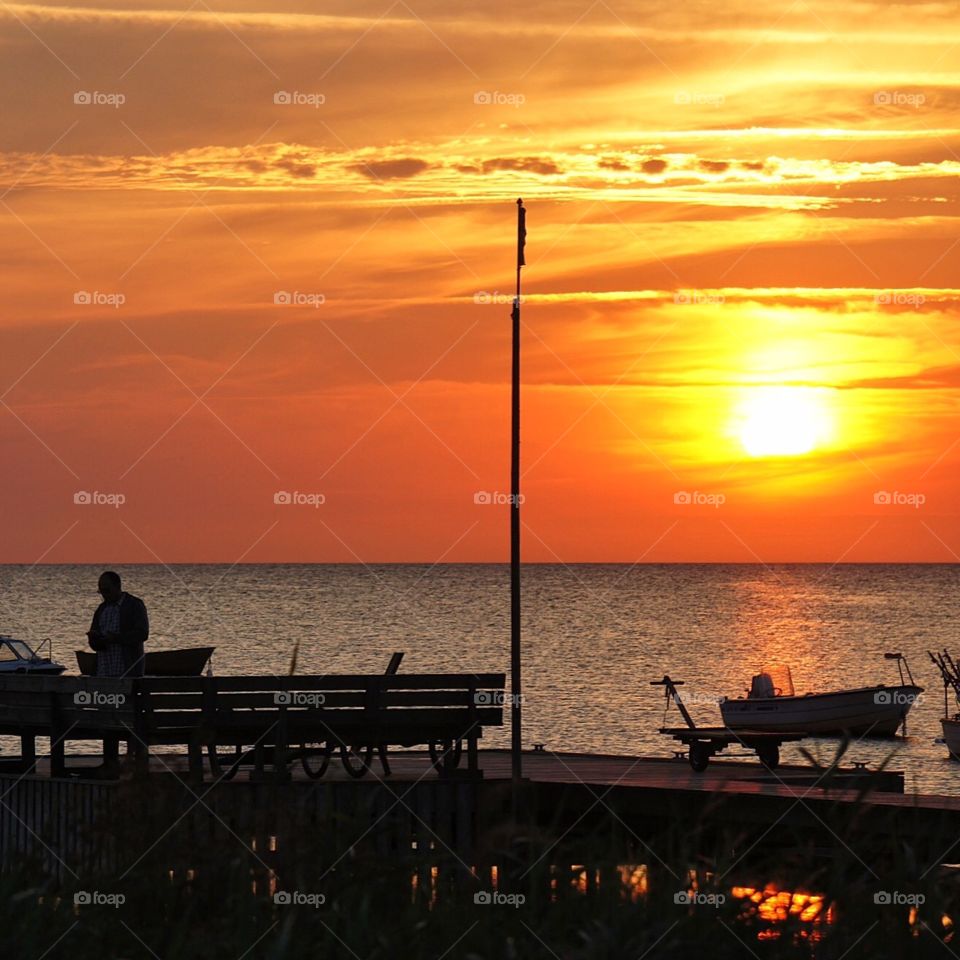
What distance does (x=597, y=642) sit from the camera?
348ft

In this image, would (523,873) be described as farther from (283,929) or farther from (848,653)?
(848,653)

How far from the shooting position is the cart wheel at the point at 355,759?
600 inches

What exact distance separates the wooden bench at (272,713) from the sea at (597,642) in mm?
27851

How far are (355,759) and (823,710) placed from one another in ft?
141

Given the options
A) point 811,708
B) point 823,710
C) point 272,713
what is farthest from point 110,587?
point 823,710

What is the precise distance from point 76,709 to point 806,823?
683 cm

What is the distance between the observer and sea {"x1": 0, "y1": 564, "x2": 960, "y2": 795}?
6100 cm

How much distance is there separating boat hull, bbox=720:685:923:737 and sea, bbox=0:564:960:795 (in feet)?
4.19

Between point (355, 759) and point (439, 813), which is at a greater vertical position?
point (355, 759)

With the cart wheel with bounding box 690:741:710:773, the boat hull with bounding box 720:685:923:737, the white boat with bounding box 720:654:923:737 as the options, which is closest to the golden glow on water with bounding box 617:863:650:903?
the cart wheel with bounding box 690:741:710:773

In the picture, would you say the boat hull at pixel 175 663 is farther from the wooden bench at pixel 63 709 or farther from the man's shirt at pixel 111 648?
the wooden bench at pixel 63 709

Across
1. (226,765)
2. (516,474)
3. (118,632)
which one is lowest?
(226,765)

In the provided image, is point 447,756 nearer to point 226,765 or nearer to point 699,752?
point 226,765

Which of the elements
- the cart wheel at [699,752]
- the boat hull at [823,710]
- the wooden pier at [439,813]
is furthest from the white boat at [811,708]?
the wooden pier at [439,813]
